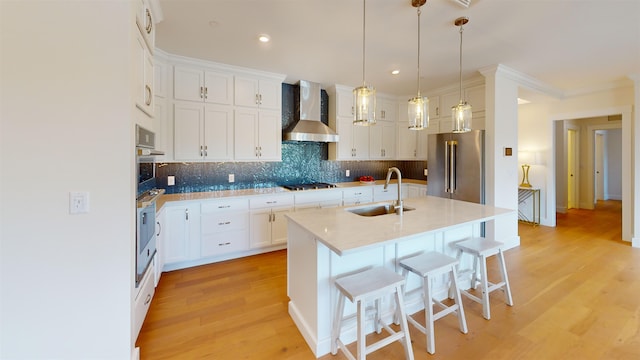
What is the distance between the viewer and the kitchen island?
1648mm

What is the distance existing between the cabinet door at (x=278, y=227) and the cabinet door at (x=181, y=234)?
0.95 metres

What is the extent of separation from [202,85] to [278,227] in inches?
84.4

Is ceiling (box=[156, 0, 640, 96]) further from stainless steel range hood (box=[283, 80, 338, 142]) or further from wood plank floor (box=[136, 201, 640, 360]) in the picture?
wood plank floor (box=[136, 201, 640, 360])

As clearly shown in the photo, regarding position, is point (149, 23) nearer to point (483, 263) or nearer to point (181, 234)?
point (181, 234)

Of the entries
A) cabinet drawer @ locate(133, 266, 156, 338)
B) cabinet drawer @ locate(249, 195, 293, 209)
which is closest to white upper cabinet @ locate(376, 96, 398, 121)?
cabinet drawer @ locate(249, 195, 293, 209)

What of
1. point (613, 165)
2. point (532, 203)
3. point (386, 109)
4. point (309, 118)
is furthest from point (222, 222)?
point (613, 165)

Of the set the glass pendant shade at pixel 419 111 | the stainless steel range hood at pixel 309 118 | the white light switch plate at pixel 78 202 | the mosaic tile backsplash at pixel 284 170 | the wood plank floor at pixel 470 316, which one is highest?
the stainless steel range hood at pixel 309 118

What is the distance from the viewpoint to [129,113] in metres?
1.47

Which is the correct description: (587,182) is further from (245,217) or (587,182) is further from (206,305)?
(206,305)

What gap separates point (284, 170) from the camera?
4.28 meters

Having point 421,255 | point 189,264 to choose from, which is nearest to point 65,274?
point 189,264

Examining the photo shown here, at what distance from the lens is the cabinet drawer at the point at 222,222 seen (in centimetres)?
318

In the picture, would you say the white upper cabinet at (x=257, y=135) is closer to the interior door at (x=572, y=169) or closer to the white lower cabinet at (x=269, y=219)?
the white lower cabinet at (x=269, y=219)

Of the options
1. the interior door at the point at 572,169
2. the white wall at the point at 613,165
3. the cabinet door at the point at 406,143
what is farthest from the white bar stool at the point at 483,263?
the white wall at the point at 613,165
